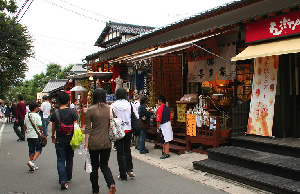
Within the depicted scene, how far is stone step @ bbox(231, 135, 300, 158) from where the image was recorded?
6.74m

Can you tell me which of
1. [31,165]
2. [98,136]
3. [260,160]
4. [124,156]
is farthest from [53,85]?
[260,160]

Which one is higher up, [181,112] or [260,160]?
[181,112]

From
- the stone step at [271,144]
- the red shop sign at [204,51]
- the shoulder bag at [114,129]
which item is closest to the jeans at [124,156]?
the shoulder bag at [114,129]

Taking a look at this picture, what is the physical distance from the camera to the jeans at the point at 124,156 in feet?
20.8

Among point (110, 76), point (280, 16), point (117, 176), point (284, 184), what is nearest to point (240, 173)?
point (284, 184)

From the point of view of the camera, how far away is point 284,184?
213 inches

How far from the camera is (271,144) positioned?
7.22m

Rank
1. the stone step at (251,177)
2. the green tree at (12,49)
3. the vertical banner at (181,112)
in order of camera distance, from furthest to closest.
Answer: the green tree at (12,49) < the vertical banner at (181,112) < the stone step at (251,177)

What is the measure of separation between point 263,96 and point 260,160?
2.50 meters

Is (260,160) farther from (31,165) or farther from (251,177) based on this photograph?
(31,165)

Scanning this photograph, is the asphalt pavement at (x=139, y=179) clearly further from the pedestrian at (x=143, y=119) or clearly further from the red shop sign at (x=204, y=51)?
the red shop sign at (x=204, y=51)

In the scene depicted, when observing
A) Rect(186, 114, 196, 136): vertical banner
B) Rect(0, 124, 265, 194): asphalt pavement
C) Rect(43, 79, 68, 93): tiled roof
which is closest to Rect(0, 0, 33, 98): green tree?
Rect(0, 124, 265, 194): asphalt pavement

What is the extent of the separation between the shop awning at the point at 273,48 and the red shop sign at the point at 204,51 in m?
1.96

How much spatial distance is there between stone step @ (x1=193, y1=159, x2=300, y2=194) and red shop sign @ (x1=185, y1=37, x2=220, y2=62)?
4417 mm
